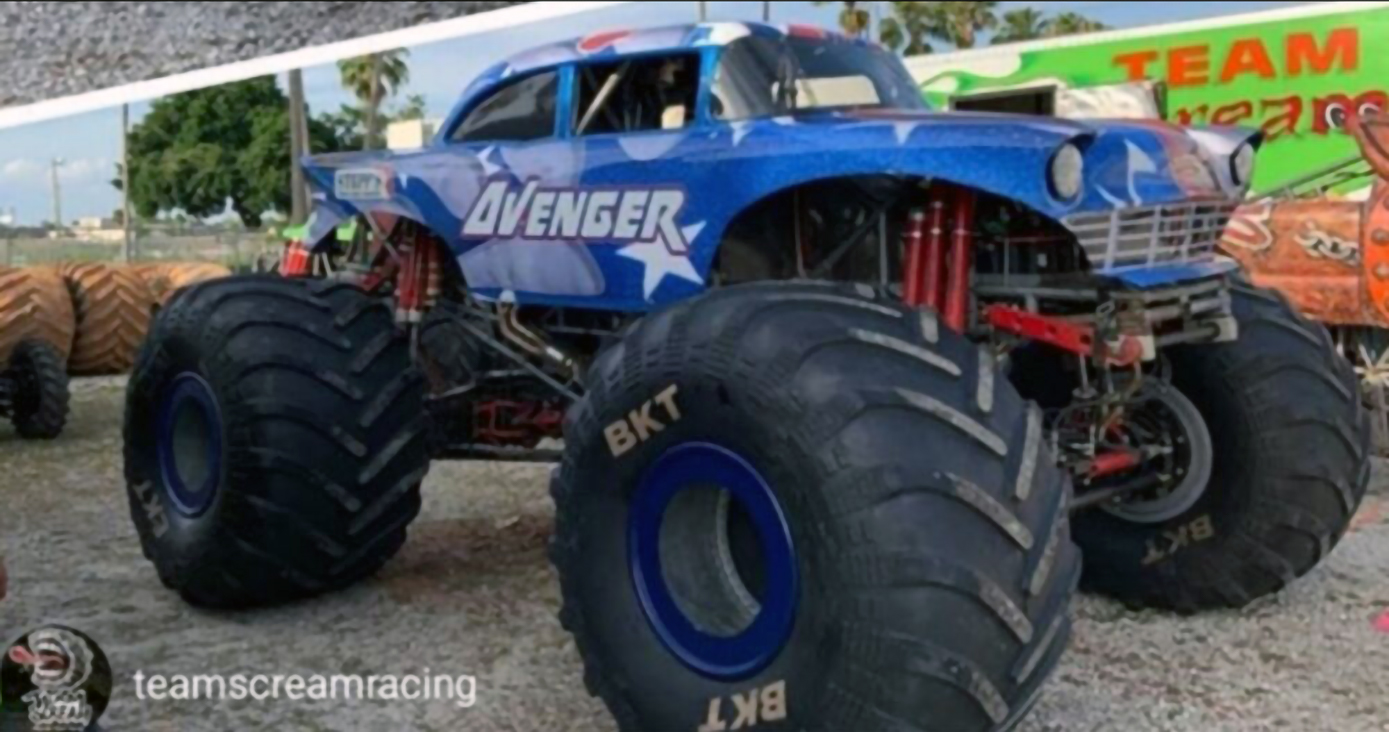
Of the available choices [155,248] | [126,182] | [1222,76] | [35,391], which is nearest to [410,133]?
[155,248]

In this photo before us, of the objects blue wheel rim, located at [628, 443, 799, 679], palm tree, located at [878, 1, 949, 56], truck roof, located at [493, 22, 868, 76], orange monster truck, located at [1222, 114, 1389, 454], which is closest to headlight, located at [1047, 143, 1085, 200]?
blue wheel rim, located at [628, 443, 799, 679]

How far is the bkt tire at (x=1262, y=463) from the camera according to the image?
4.66 metres

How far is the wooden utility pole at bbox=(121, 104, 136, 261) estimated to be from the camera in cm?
320

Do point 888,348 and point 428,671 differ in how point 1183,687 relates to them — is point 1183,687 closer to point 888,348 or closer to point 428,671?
point 888,348

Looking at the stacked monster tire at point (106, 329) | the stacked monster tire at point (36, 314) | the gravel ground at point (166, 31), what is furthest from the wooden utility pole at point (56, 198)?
the stacked monster tire at point (106, 329)

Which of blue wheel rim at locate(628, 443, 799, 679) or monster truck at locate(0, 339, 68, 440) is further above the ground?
blue wheel rim at locate(628, 443, 799, 679)

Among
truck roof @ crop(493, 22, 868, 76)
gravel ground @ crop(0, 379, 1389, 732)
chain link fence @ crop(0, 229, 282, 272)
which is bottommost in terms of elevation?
gravel ground @ crop(0, 379, 1389, 732)

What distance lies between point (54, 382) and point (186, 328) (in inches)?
209

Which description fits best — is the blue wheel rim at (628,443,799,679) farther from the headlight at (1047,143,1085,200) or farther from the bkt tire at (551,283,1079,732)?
the headlight at (1047,143,1085,200)

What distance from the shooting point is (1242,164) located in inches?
162

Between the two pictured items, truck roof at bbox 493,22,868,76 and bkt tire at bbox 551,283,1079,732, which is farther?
truck roof at bbox 493,22,868,76

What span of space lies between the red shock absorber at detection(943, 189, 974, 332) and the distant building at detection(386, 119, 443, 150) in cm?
225

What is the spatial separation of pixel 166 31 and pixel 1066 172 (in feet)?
14.0

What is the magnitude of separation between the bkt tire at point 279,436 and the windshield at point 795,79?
147cm
